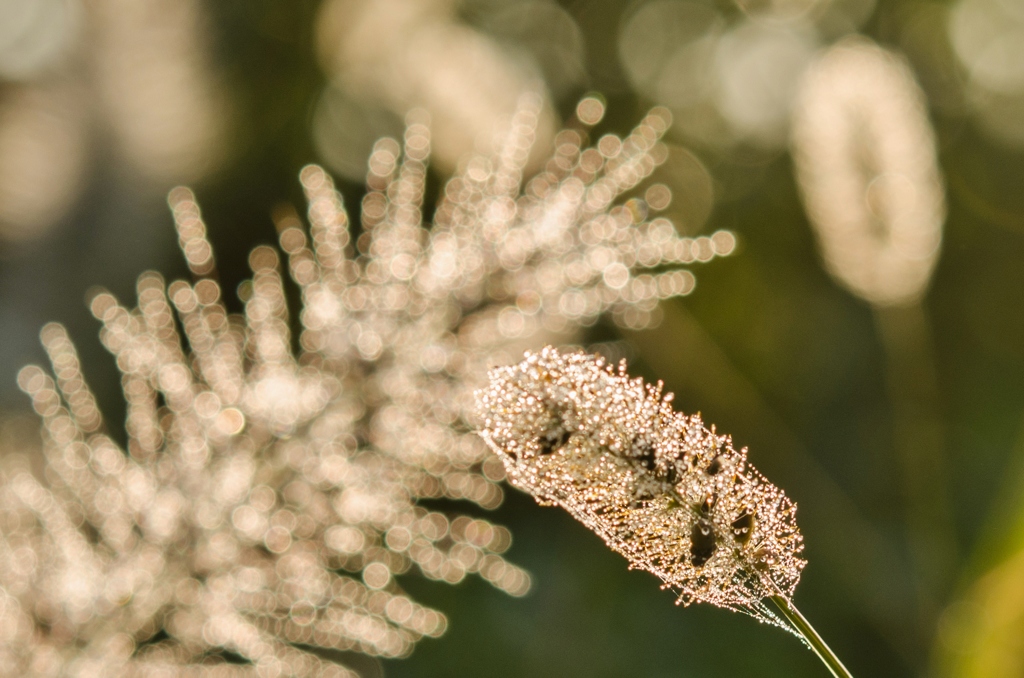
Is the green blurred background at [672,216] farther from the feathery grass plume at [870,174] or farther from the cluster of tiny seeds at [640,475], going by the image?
the cluster of tiny seeds at [640,475]

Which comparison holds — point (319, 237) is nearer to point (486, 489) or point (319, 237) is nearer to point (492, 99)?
point (486, 489)

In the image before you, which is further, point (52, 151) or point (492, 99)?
point (52, 151)

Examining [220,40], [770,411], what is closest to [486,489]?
[770,411]

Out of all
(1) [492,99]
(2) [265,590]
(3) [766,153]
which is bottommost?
(2) [265,590]

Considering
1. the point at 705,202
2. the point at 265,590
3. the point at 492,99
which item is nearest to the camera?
the point at 265,590

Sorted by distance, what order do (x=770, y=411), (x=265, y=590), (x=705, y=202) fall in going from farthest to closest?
(x=705, y=202) → (x=770, y=411) → (x=265, y=590)

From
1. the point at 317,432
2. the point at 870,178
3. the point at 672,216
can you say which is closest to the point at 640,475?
the point at 317,432

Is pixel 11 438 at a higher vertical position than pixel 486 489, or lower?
higher

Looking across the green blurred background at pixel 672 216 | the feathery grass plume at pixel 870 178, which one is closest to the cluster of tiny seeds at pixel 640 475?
the feathery grass plume at pixel 870 178
